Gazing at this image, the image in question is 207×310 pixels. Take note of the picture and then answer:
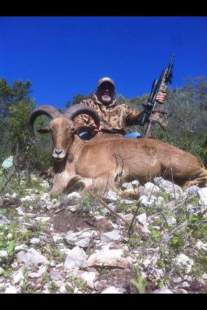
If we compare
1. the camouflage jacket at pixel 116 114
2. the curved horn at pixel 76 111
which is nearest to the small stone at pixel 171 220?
the curved horn at pixel 76 111

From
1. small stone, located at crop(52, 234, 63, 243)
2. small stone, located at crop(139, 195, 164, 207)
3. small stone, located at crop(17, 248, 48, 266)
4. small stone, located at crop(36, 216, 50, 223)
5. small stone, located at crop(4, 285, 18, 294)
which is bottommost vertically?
small stone, located at crop(4, 285, 18, 294)

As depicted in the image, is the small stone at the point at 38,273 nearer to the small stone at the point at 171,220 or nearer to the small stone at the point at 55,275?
the small stone at the point at 55,275

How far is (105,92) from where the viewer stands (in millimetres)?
11992

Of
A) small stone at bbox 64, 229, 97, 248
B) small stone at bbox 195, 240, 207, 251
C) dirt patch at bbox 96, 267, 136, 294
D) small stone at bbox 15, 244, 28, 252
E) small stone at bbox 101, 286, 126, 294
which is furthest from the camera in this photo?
small stone at bbox 195, 240, 207, 251

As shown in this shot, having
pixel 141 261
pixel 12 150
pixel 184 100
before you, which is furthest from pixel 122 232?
pixel 184 100

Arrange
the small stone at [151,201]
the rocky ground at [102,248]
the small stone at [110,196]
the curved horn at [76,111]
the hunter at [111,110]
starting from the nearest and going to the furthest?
the rocky ground at [102,248] → the small stone at [151,201] → the small stone at [110,196] → the curved horn at [76,111] → the hunter at [111,110]

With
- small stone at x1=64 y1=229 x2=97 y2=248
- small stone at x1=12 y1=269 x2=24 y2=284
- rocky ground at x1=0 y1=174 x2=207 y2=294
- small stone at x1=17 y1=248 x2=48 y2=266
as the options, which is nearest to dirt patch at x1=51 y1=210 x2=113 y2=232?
rocky ground at x1=0 y1=174 x2=207 y2=294

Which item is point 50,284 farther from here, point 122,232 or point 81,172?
point 81,172

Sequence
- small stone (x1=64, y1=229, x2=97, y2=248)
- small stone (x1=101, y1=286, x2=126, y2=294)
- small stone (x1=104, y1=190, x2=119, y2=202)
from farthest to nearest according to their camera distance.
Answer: small stone (x1=104, y1=190, x2=119, y2=202) < small stone (x1=64, y1=229, x2=97, y2=248) < small stone (x1=101, y1=286, x2=126, y2=294)

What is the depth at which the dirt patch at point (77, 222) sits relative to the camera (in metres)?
5.41

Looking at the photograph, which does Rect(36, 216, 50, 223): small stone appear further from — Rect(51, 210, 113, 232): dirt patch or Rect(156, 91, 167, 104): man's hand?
Rect(156, 91, 167, 104): man's hand

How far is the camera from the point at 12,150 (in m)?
11.1

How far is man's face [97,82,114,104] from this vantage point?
11.9 metres
